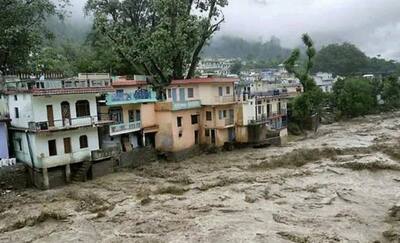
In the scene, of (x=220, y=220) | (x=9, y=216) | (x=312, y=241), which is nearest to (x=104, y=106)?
(x=9, y=216)

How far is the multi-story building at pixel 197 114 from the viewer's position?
115 feet

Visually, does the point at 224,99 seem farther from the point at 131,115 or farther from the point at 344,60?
the point at 344,60

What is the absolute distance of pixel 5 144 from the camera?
27.5m

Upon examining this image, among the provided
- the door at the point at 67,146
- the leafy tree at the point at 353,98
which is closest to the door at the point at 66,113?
the door at the point at 67,146

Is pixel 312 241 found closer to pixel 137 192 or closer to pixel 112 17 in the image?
pixel 137 192

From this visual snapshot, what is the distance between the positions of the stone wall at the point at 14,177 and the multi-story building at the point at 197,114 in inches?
438

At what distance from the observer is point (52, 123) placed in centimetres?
2722

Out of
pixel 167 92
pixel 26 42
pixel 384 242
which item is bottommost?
pixel 384 242

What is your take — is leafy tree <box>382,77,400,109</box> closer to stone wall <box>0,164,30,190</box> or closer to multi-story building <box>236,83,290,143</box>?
multi-story building <box>236,83,290,143</box>

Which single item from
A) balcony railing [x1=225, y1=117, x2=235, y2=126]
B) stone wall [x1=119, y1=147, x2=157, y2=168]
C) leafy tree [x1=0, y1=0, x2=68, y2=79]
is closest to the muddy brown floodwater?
stone wall [x1=119, y1=147, x2=157, y2=168]

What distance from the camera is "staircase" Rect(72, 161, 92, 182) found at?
92.0 feet

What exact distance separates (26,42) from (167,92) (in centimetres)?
1192

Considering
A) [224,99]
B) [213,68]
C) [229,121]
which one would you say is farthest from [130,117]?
A: [213,68]

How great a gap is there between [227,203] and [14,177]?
43.2ft
